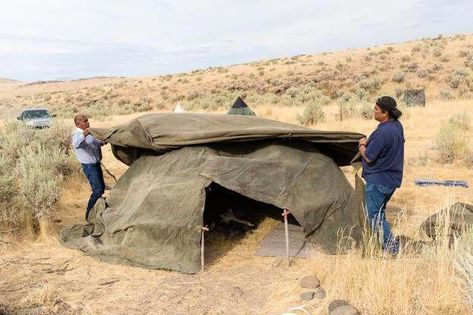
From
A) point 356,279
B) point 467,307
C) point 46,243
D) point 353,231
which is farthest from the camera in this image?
point 46,243

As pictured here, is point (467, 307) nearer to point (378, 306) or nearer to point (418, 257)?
point (378, 306)

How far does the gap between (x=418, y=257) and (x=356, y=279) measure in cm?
102

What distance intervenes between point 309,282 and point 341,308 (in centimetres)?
86

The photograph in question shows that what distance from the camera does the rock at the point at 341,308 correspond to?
14.2ft

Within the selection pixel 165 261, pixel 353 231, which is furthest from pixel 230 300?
pixel 353 231

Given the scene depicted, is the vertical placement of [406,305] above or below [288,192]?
below

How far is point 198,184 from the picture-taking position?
6223mm

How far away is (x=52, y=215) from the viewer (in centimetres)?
797

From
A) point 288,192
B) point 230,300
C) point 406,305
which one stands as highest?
point 288,192

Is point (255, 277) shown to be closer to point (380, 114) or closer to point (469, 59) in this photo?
point (380, 114)

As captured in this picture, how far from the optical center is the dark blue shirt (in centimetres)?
563

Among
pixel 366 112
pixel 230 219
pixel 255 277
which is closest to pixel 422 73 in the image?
pixel 366 112

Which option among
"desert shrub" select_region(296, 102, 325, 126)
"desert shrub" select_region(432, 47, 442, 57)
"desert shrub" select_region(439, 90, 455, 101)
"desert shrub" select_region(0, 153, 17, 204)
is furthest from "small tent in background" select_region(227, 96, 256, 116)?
"desert shrub" select_region(432, 47, 442, 57)

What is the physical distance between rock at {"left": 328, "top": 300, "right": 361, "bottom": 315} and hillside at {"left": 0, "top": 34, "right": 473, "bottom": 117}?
21.9m
